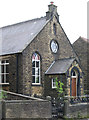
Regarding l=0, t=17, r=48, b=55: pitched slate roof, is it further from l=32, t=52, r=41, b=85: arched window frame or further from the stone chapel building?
l=32, t=52, r=41, b=85: arched window frame

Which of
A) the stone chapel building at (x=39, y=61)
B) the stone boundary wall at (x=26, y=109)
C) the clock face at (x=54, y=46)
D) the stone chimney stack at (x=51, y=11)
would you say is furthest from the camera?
the clock face at (x=54, y=46)

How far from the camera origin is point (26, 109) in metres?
17.9

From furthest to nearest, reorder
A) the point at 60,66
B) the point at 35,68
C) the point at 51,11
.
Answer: the point at 51,11
the point at 35,68
the point at 60,66

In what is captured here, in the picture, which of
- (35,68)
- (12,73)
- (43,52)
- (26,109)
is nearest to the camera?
(26,109)

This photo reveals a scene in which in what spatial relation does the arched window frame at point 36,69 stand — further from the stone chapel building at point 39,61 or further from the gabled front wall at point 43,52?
the gabled front wall at point 43,52

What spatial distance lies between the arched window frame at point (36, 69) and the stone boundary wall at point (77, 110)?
5.73 metres

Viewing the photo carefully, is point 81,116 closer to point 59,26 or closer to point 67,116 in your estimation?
point 67,116

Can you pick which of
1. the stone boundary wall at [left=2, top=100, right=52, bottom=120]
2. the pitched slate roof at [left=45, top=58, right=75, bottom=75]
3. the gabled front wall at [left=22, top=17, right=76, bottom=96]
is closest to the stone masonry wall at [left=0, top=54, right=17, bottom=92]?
the gabled front wall at [left=22, top=17, right=76, bottom=96]

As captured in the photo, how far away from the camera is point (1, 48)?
2803cm

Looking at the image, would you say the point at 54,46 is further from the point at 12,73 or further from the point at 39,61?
the point at 12,73

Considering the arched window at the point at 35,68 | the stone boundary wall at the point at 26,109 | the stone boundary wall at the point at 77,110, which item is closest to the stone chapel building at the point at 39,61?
the arched window at the point at 35,68

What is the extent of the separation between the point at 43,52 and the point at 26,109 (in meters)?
10.2

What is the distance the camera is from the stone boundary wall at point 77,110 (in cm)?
2081

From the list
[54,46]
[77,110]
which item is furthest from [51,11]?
[77,110]
